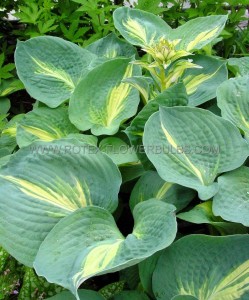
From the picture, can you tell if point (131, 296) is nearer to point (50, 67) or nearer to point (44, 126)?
point (44, 126)

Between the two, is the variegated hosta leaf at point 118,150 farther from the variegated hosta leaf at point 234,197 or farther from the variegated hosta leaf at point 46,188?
the variegated hosta leaf at point 234,197

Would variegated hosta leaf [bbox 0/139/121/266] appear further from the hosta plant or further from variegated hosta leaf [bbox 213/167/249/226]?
variegated hosta leaf [bbox 213/167/249/226]

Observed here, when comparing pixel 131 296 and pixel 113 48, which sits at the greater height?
pixel 113 48

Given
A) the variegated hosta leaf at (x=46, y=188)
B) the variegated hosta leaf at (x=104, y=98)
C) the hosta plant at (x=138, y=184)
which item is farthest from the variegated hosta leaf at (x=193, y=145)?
the variegated hosta leaf at (x=104, y=98)

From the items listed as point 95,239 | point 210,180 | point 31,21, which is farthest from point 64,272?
point 31,21

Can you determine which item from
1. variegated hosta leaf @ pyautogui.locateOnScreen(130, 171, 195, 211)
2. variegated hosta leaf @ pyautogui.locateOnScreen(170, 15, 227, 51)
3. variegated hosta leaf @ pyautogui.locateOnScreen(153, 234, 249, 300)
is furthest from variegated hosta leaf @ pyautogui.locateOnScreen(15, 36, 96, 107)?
variegated hosta leaf @ pyautogui.locateOnScreen(153, 234, 249, 300)

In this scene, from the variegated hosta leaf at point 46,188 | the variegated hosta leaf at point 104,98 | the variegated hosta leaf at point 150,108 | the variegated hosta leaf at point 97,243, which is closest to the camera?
the variegated hosta leaf at point 97,243

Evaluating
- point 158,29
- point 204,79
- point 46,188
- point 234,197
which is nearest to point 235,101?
point 204,79
